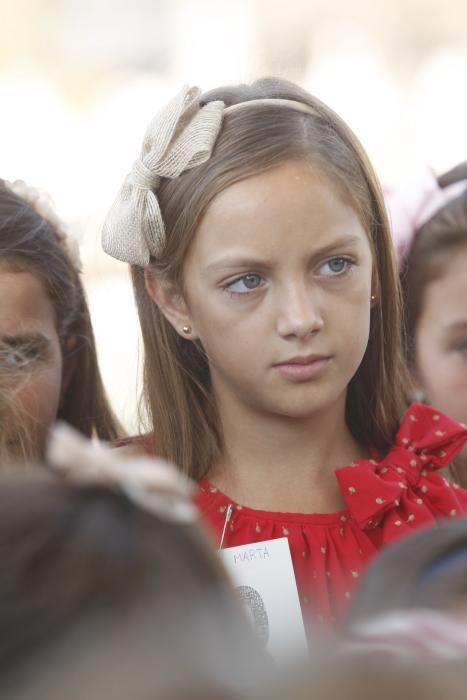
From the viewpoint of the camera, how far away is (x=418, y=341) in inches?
81.9

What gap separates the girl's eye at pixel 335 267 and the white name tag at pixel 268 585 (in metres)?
0.36

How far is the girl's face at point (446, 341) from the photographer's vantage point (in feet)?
6.64

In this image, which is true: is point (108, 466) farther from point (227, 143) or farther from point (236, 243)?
point (227, 143)

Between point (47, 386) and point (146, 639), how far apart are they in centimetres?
127

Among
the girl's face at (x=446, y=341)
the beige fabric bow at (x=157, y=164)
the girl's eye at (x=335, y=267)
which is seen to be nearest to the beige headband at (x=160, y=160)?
the beige fabric bow at (x=157, y=164)

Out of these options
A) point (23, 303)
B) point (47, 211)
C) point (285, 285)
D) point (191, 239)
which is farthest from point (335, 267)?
point (47, 211)

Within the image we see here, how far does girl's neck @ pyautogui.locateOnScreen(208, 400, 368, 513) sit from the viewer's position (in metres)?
1.70

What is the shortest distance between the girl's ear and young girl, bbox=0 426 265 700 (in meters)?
1.02

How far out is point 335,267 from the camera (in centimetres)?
158

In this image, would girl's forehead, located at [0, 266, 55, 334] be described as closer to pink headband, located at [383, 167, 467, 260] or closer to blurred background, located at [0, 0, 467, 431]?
pink headband, located at [383, 167, 467, 260]

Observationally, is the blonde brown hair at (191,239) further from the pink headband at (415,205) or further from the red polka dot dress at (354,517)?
the pink headband at (415,205)

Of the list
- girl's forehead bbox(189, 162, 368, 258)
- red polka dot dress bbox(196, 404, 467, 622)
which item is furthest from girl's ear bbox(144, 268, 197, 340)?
red polka dot dress bbox(196, 404, 467, 622)

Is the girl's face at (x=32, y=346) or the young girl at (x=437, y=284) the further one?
the young girl at (x=437, y=284)

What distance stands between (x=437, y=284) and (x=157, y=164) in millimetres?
631
